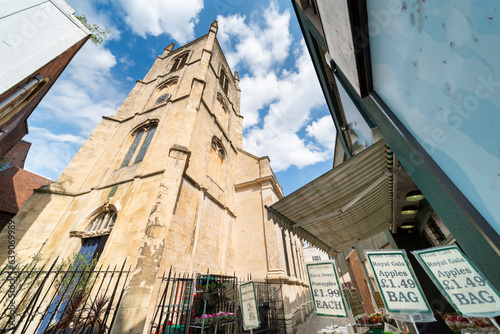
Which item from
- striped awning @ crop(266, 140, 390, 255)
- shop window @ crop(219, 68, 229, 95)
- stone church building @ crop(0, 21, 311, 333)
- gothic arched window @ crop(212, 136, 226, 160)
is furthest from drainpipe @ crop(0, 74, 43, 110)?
shop window @ crop(219, 68, 229, 95)

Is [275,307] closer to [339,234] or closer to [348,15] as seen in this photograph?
[339,234]

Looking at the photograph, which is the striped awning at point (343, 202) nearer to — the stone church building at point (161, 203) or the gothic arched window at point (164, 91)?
the stone church building at point (161, 203)

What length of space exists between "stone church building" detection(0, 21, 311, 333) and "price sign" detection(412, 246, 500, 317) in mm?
2594

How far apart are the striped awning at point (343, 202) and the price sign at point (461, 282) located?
125 cm

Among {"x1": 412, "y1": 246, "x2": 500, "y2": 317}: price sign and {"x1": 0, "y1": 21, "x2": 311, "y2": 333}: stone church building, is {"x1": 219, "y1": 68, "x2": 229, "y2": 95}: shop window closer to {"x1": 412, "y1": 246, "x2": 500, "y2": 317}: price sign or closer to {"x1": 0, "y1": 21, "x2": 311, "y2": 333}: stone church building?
{"x1": 0, "y1": 21, "x2": 311, "y2": 333}: stone church building

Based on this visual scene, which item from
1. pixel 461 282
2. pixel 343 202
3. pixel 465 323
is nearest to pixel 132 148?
pixel 343 202

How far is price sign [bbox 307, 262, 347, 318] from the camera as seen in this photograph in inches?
Result: 115

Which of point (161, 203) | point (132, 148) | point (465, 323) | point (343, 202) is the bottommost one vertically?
point (465, 323)

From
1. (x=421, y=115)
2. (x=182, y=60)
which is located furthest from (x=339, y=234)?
(x=182, y=60)

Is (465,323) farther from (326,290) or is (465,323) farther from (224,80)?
(224,80)

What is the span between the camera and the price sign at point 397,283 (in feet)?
7.44

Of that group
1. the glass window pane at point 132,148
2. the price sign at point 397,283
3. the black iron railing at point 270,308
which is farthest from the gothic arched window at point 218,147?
the price sign at point 397,283

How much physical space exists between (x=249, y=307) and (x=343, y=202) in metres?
3.59

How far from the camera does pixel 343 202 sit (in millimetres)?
3947
